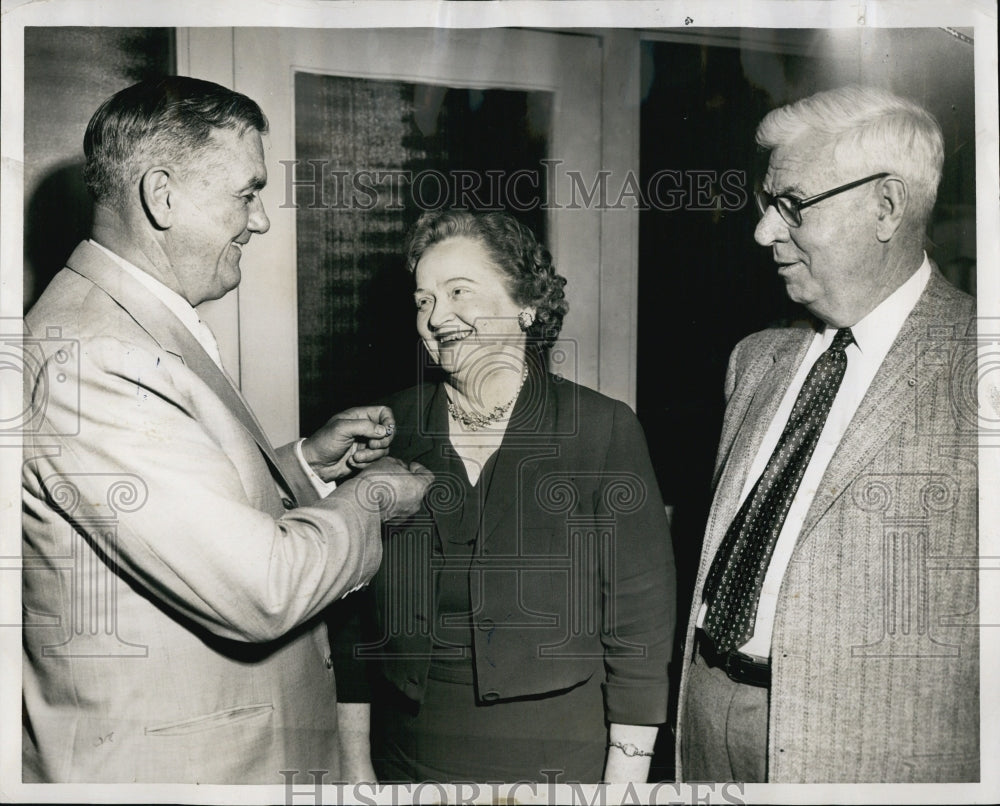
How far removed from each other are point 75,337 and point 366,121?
0.61 metres

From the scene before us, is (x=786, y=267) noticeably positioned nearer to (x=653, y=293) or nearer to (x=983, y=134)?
(x=653, y=293)

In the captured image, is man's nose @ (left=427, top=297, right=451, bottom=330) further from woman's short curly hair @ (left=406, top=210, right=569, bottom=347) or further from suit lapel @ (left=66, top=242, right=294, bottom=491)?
suit lapel @ (left=66, top=242, right=294, bottom=491)

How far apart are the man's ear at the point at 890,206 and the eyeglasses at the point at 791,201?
0.07ft

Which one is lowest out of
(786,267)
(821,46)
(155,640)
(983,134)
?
(155,640)

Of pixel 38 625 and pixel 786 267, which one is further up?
pixel 786 267

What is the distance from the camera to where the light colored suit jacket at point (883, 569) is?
1490 millimetres

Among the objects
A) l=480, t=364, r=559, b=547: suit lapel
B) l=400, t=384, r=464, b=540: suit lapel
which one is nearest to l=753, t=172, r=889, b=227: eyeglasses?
l=480, t=364, r=559, b=547: suit lapel

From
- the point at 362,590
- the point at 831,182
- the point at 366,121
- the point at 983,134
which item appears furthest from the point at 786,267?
the point at 362,590

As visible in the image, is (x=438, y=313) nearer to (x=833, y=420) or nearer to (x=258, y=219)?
(x=258, y=219)

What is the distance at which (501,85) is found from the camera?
1595 mm

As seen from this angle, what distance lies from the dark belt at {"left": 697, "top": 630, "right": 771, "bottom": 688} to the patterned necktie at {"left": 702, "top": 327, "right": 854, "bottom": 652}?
0.05 ft

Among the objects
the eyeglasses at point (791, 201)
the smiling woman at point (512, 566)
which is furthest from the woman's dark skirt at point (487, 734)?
the eyeglasses at point (791, 201)

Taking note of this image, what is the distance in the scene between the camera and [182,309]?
58.5 inches

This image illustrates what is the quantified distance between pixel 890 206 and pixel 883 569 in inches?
24.3
